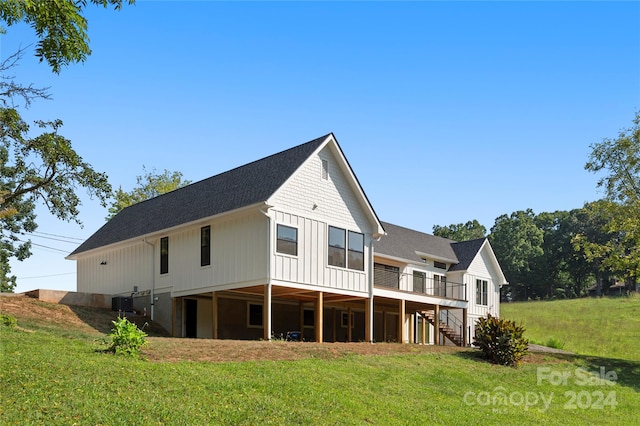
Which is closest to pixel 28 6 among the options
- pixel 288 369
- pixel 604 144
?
pixel 288 369

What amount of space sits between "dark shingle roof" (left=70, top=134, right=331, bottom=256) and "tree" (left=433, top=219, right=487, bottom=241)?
5663 centimetres

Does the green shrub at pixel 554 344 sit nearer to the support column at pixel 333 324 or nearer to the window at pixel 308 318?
the support column at pixel 333 324

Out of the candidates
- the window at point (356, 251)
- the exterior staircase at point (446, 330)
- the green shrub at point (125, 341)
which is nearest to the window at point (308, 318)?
the window at point (356, 251)

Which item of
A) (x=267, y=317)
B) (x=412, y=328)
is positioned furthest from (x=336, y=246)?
(x=412, y=328)

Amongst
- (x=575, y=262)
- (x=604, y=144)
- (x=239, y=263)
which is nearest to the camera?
(x=239, y=263)

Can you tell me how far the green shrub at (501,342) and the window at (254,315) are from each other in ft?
31.4

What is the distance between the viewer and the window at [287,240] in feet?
86.3

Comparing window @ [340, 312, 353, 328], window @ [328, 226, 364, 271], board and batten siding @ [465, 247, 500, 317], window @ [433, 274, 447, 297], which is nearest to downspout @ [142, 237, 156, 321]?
window @ [328, 226, 364, 271]

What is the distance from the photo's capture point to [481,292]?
146ft

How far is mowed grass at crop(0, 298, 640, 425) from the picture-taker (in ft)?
42.8

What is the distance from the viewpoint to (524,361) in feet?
95.7

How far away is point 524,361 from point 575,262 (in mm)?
63878

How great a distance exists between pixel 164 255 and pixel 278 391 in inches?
617

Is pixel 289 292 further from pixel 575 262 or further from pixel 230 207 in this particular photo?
pixel 575 262
